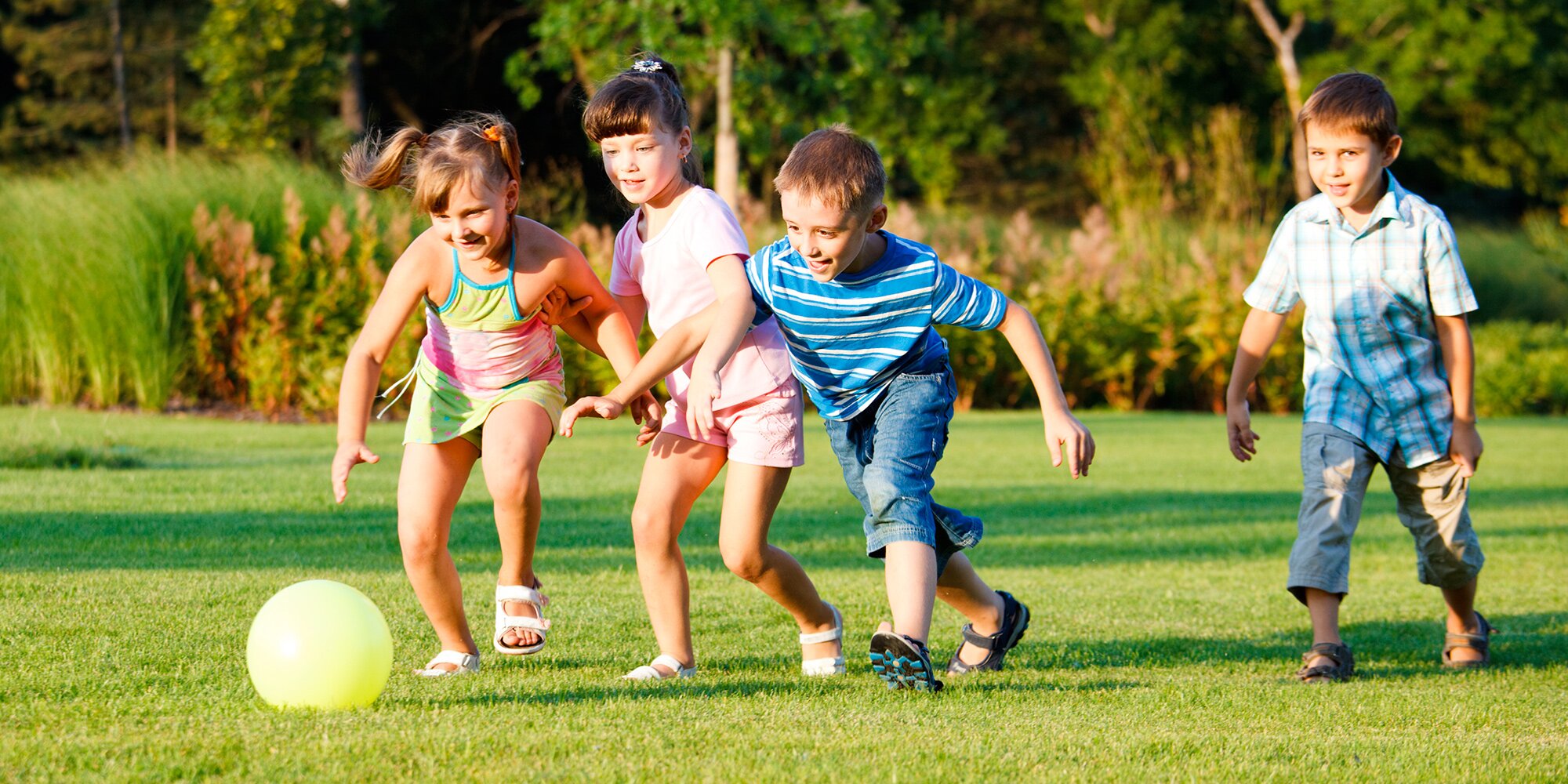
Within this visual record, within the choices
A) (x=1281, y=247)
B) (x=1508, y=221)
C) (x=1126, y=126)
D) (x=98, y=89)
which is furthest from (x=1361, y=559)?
(x=1508, y=221)

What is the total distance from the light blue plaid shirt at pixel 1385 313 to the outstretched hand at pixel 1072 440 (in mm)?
1276

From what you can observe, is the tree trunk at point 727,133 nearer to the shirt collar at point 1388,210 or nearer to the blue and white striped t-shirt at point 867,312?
the shirt collar at point 1388,210

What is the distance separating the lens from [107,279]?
13.7 meters

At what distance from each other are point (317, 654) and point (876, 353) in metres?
1.69

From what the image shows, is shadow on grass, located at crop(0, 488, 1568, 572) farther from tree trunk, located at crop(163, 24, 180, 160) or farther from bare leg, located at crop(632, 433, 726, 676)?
tree trunk, located at crop(163, 24, 180, 160)

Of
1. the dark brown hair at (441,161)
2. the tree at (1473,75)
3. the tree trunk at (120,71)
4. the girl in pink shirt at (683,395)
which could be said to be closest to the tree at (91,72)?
the tree trunk at (120,71)

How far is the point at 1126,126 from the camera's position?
2670 centimetres

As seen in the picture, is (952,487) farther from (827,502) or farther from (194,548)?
(194,548)

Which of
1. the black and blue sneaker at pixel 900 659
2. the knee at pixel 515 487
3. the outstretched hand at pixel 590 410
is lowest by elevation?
the black and blue sneaker at pixel 900 659

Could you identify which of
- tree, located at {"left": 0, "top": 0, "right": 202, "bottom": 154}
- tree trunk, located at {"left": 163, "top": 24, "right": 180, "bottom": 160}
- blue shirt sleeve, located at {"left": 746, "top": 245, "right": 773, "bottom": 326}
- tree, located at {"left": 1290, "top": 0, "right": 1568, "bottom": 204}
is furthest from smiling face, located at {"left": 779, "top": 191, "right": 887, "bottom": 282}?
tree, located at {"left": 1290, "top": 0, "right": 1568, "bottom": 204}

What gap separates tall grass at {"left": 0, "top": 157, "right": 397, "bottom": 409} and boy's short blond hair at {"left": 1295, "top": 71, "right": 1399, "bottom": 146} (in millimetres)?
11054

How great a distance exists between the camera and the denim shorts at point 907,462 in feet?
13.7

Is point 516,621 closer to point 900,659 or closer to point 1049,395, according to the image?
point 900,659

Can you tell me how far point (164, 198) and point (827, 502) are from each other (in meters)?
8.25
